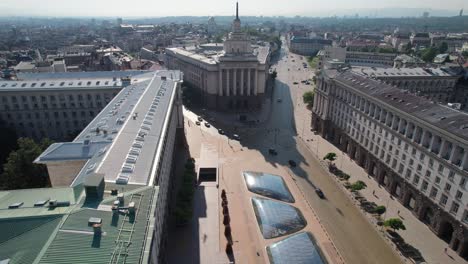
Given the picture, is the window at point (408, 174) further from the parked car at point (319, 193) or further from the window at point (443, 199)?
the parked car at point (319, 193)

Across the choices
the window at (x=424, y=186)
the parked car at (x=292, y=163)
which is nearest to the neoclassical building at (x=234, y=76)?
the parked car at (x=292, y=163)

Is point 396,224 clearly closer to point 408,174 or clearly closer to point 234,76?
point 408,174

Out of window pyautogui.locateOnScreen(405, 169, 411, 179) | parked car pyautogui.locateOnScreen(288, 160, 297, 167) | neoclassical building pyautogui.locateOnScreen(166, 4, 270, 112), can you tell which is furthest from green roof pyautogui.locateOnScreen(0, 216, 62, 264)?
neoclassical building pyautogui.locateOnScreen(166, 4, 270, 112)

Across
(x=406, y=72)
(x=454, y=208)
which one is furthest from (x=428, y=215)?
(x=406, y=72)

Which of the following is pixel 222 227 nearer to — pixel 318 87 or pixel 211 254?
pixel 211 254

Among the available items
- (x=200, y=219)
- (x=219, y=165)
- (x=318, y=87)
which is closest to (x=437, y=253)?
(x=200, y=219)

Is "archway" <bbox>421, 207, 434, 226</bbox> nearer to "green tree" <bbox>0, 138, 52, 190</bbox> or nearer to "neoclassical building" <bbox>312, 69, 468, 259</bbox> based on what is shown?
"neoclassical building" <bbox>312, 69, 468, 259</bbox>
